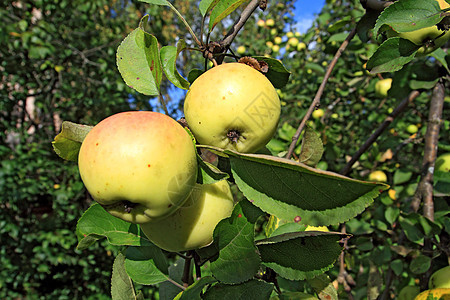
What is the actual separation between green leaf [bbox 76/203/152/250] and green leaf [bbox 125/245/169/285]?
0.04 m

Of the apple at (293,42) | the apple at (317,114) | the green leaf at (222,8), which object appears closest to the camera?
the green leaf at (222,8)

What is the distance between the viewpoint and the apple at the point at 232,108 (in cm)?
52

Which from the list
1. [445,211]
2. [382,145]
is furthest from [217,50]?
[382,145]

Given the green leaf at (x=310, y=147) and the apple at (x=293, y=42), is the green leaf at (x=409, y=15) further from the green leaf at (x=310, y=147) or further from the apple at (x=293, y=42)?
the apple at (x=293, y=42)

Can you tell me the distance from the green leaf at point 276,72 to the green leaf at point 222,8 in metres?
0.10

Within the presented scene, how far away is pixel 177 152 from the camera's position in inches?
17.6

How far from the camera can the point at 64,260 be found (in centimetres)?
253

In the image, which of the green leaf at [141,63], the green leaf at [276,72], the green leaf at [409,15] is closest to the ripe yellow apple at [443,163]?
the green leaf at [409,15]

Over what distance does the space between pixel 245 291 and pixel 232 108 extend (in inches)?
11.3

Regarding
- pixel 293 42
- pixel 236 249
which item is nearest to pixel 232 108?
pixel 236 249

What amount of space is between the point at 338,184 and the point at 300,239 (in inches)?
6.6

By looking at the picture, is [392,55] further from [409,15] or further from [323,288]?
[323,288]

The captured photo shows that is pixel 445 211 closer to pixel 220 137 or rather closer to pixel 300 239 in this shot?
pixel 300 239

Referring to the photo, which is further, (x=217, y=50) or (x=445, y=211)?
(x=445, y=211)
